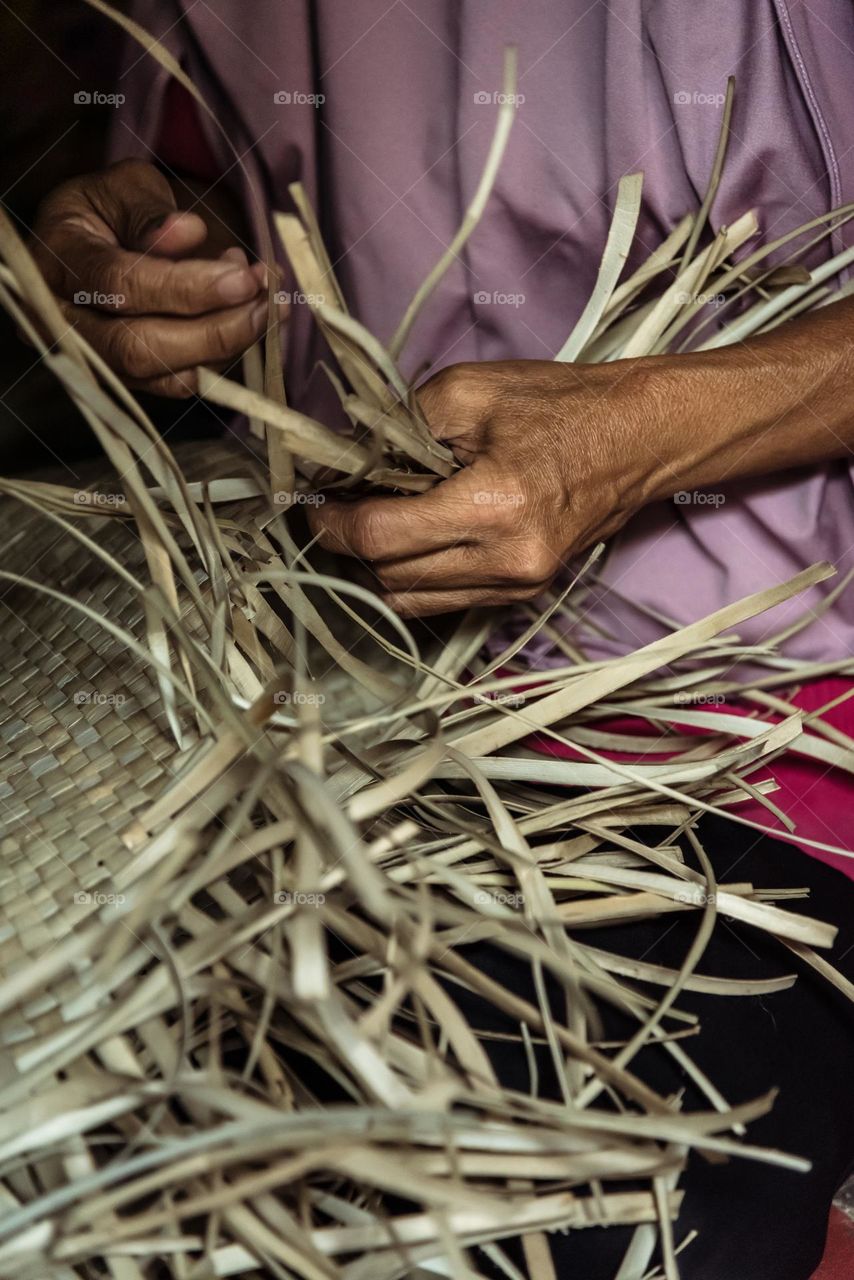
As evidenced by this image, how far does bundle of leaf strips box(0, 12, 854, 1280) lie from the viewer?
1.29 ft

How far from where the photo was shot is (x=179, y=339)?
0.64 m

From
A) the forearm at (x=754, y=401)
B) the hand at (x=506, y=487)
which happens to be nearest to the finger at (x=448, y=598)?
the hand at (x=506, y=487)

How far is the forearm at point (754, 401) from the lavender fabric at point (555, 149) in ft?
0.26

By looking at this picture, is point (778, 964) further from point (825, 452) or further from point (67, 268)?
point (67, 268)

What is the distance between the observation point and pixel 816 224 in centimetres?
71

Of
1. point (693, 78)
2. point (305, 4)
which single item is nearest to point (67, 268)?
point (305, 4)

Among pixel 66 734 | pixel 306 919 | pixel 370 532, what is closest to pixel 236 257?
pixel 370 532

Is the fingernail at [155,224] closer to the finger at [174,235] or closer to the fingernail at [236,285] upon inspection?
the finger at [174,235]

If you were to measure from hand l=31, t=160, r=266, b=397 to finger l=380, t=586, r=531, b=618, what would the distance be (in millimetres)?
182

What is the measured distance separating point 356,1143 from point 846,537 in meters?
0.61

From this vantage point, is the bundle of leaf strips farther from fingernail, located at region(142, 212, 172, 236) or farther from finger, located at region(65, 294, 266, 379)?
fingernail, located at region(142, 212, 172, 236)

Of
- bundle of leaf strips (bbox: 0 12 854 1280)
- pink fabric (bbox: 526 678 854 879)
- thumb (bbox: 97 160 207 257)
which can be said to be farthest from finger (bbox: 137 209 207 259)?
pink fabric (bbox: 526 678 854 879)

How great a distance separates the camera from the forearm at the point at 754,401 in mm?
652

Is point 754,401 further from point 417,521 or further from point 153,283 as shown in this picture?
point 153,283
